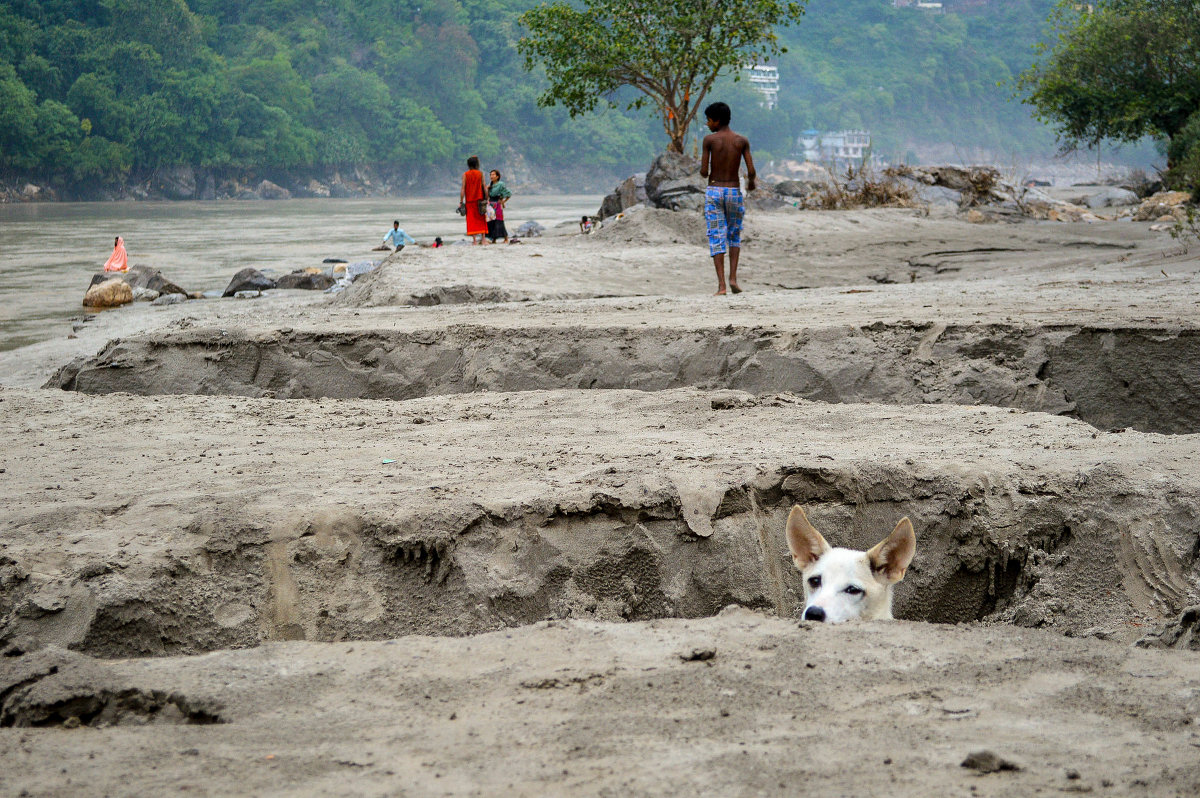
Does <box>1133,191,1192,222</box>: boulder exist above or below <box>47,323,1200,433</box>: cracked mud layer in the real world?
above

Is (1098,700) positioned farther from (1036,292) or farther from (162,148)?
(162,148)

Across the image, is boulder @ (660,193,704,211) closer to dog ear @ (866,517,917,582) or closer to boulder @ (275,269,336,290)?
boulder @ (275,269,336,290)

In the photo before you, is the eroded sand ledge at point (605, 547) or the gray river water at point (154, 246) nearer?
the eroded sand ledge at point (605, 547)

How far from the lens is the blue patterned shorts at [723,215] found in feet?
31.7

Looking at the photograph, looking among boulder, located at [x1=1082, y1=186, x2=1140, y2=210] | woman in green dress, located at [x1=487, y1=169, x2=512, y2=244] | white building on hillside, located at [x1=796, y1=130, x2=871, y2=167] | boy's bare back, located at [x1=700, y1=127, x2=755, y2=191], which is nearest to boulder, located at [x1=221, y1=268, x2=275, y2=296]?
woman in green dress, located at [x1=487, y1=169, x2=512, y2=244]

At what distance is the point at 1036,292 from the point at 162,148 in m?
64.2

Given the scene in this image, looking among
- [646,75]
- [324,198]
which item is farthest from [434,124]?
[646,75]

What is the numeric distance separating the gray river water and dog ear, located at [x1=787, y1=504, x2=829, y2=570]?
11.0 metres

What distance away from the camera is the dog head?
3633 millimetres

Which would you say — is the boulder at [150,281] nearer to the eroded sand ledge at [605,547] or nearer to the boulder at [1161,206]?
the eroded sand ledge at [605,547]

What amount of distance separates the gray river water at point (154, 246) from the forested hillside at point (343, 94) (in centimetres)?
1412

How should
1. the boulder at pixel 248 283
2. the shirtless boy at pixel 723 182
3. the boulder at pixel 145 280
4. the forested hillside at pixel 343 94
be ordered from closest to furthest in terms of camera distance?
the shirtless boy at pixel 723 182 < the boulder at pixel 145 280 < the boulder at pixel 248 283 < the forested hillside at pixel 343 94

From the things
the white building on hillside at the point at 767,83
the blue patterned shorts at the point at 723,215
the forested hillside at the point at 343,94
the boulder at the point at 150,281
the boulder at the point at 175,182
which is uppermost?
the white building on hillside at the point at 767,83

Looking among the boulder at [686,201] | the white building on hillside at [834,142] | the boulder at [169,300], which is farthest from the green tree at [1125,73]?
the white building on hillside at [834,142]
